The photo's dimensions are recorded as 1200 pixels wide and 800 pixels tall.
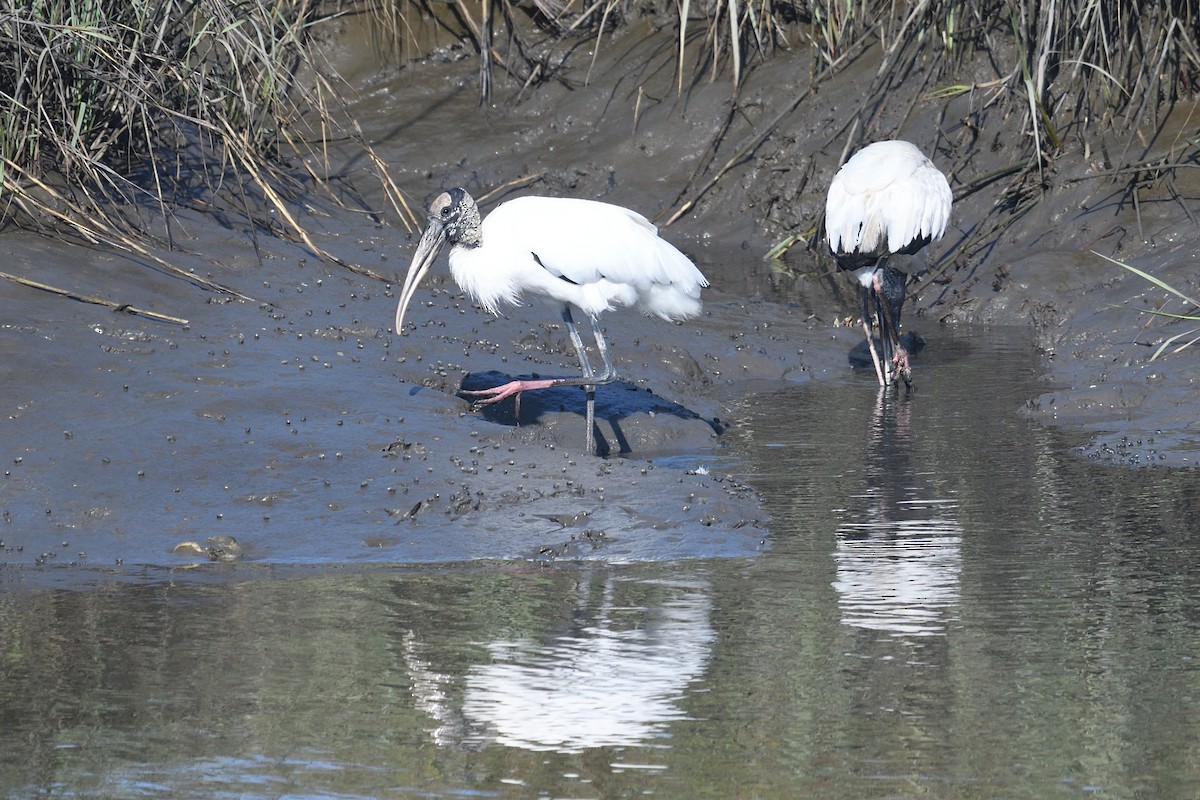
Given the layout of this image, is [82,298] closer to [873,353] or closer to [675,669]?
[873,353]

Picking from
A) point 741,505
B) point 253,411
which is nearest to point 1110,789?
point 741,505

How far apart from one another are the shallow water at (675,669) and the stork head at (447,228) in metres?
1.96

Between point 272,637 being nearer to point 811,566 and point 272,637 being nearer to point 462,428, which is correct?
point 811,566

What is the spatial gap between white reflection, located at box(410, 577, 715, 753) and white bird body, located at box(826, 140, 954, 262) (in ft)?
14.2

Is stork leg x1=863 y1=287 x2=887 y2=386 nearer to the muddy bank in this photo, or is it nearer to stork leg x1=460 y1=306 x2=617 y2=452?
the muddy bank

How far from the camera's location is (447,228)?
7152 millimetres

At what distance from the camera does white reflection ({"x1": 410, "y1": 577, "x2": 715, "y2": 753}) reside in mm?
3635

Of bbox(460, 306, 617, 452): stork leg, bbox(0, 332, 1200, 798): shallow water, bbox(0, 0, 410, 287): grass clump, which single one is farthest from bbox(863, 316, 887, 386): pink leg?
bbox(0, 0, 410, 287): grass clump

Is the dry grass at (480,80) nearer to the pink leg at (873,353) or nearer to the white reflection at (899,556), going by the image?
the pink leg at (873,353)

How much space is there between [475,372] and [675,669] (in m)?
3.67

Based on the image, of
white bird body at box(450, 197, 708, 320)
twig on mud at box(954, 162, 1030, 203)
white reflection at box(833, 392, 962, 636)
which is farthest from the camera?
twig on mud at box(954, 162, 1030, 203)

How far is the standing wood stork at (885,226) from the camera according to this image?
8.68 m

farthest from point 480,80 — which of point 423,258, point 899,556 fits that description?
point 899,556

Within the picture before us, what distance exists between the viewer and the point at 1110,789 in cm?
324
